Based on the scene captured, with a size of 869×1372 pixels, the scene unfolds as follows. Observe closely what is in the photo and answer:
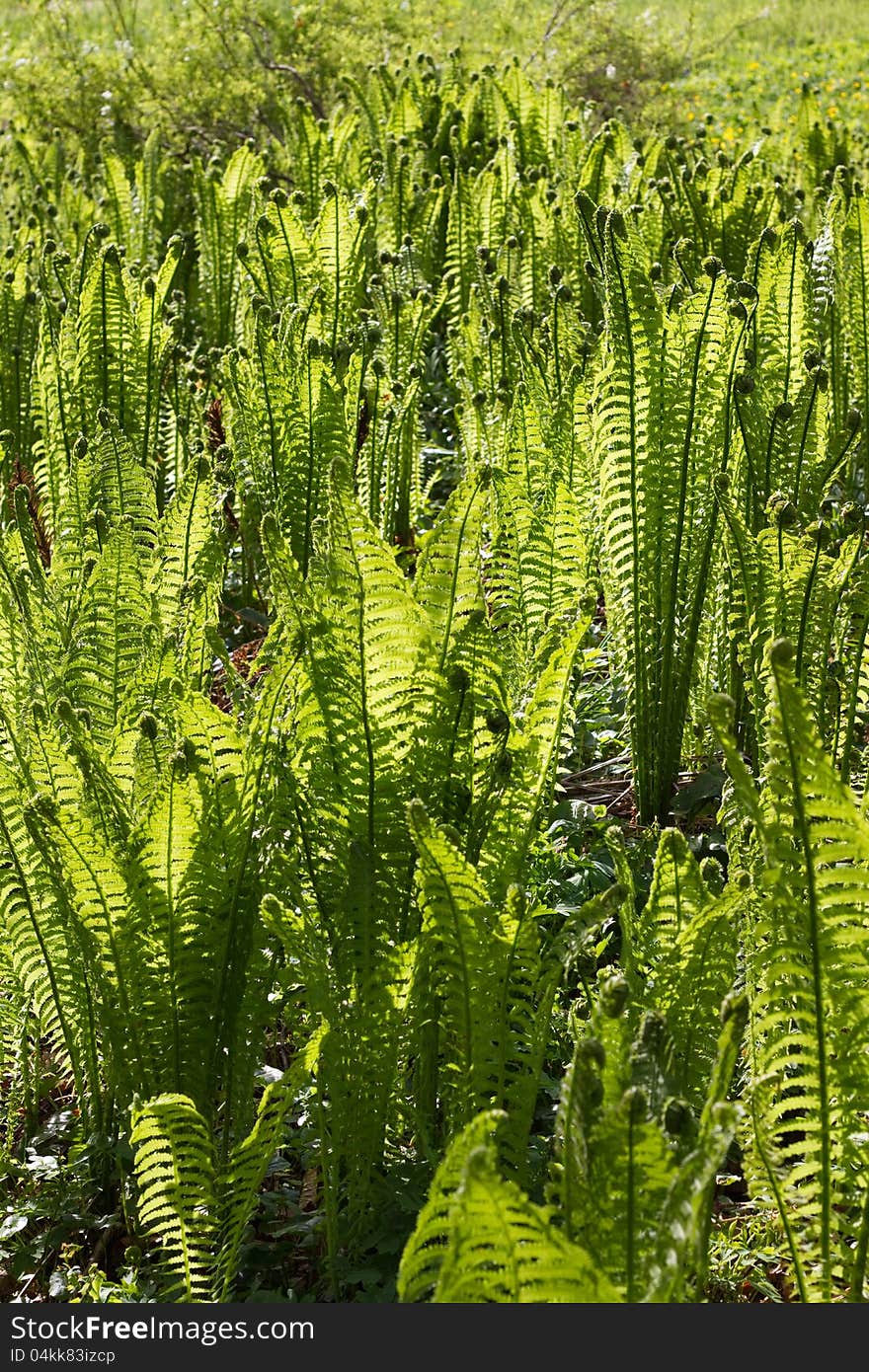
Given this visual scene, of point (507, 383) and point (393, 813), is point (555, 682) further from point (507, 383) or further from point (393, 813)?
point (507, 383)

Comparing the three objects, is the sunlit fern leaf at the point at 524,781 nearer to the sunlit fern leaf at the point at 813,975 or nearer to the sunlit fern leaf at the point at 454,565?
the sunlit fern leaf at the point at 454,565

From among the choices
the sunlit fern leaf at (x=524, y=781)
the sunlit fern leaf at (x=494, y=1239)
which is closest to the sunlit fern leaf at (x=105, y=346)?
the sunlit fern leaf at (x=524, y=781)

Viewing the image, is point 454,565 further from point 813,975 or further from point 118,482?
point 118,482

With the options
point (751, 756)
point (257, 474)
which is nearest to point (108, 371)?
point (257, 474)

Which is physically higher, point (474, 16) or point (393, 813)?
point (474, 16)

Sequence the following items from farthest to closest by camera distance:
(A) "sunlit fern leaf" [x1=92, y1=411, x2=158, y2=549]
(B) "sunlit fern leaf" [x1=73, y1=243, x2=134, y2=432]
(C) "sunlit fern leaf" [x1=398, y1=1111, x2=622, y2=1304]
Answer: (B) "sunlit fern leaf" [x1=73, y1=243, x2=134, y2=432]
(A) "sunlit fern leaf" [x1=92, y1=411, x2=158, y2=549]
(C) "sunlit fern leaf" [x1=398, y1=1111, x2=622, y2=1304]

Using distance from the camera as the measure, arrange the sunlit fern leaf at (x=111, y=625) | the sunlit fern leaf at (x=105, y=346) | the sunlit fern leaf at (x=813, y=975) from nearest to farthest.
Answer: the sunlit fern leaf at (x=813, y=975) → the sunlit fern leaf at (x=111, y=625) → the sunlit fern leaf at (x=105, y=346)

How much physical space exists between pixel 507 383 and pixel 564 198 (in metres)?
1.22

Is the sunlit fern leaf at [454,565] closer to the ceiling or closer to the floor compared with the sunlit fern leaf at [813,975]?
closer to the ceiling

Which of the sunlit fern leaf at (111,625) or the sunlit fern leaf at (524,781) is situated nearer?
the sunlit fern leaf at (524,781)

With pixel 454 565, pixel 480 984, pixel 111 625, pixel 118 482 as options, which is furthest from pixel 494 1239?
pixel 118 482

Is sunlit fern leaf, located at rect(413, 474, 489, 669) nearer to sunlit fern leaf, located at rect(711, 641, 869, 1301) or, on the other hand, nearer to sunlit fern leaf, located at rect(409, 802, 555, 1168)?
sunlit fern leaf, located at rect(409, 802, 555, 1168)

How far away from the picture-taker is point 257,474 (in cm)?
278

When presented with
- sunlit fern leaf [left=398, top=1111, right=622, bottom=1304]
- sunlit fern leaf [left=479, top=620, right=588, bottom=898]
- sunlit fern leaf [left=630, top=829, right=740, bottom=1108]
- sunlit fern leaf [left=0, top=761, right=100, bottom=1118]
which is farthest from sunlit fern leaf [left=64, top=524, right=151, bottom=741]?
sunlit fern leaf [left=398, top=1111, right=622, bottom=1304]
